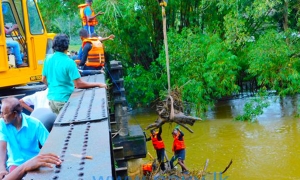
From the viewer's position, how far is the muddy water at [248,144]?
37.0 ft

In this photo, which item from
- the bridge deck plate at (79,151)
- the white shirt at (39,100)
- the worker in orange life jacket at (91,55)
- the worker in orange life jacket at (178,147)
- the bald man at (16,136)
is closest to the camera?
the bridge deck plate at (79,151)

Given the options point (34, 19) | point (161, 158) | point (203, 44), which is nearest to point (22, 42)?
point (34, 19)

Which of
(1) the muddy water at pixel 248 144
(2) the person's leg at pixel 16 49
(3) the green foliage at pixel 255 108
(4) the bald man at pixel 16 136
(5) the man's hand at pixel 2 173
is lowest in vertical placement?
(1) the muddy water at pixel 248 144

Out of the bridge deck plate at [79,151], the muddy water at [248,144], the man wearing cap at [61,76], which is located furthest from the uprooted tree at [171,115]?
the muddy water at [248,144]

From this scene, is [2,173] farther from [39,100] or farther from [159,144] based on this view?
[159,144]

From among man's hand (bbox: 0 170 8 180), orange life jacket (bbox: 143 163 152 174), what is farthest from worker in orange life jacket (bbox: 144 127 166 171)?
man's hand (bbox: 0 170 8 180)

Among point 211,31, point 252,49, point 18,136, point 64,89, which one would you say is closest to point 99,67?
Result: point 64,89

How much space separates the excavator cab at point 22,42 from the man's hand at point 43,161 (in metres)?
5.75

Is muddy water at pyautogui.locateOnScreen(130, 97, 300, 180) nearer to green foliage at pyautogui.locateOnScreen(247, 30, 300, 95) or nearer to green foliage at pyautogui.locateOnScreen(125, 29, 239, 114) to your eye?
green foliage at pyautogui.locateOnScreen(125, 29, 239, 114)

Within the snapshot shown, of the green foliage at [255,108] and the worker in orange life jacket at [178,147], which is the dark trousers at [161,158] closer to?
the worker in orange life jacket at [178,147]

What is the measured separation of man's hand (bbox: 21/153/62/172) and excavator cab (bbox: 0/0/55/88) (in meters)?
5.75

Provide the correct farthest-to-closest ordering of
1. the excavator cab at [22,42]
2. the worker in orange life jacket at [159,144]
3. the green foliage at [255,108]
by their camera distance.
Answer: the green foliage at [255,108], the worker in orange life jacket at [159,144], the excavator cab at [22,42]

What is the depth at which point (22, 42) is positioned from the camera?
28.3 feet

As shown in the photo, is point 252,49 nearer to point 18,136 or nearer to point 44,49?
point 44,49
